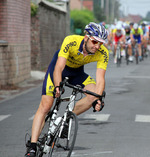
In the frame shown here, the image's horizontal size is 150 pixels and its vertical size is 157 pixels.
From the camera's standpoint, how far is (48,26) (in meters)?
26.4

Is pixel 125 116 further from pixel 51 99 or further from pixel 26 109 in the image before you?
pixel 51 99

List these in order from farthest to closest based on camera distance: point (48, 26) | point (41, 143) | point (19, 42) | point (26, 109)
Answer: point (48, 26) < point (19, 42) < point (26, 109) < point (41, 143)

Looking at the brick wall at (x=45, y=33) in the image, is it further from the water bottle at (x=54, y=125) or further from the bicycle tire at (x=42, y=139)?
the water bottle at (x=54, y=125)

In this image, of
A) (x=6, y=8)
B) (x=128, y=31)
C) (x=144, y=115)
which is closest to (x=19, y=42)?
(x=6, y=8)

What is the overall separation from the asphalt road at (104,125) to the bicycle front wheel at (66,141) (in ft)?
3.86

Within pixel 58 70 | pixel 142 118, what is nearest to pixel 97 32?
pixel 58 70

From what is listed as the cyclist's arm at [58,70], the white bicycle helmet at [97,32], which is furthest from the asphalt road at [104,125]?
the white bicycle helmet at [97,32]

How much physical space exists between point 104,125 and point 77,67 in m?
2.79

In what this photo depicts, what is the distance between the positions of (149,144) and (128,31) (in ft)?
66.2

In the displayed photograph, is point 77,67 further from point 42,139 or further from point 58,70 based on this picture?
point 42,139

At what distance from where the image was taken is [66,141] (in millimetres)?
5574

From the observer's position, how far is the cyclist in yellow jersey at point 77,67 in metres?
6.00

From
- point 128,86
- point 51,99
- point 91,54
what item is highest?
point 91,54

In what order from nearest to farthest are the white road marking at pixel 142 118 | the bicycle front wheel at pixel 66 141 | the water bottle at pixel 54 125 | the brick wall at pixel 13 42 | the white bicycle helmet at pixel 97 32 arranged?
the bicycle front wheel at pixel 66 141
the water bottle at pixel 54 125
the white bicycle helmet at pixel 97 32
the white road marking at pixel 142 118
the brick wall at pixel 13 42
